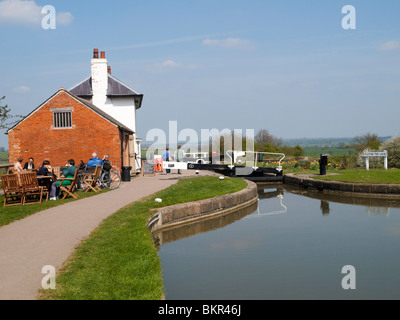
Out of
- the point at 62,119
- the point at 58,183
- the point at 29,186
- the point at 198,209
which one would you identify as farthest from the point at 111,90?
the point at 198,209

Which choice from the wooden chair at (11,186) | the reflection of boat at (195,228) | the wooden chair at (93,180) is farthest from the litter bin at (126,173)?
the wooden chair at (11,186)

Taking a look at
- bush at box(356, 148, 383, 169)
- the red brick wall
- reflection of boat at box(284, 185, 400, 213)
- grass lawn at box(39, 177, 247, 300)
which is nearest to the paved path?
grass lawn at box(39, 177, 247, 300)

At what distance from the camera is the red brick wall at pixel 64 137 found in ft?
73.6

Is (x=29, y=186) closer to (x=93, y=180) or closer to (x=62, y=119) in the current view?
(x=93, y=180)

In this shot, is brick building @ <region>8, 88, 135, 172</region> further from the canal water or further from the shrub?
the shrub

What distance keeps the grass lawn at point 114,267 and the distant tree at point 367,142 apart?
2920cm

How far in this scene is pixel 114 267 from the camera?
21.8ft

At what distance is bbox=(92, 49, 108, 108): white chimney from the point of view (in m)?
28.8

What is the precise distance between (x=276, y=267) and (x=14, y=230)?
17.7ft

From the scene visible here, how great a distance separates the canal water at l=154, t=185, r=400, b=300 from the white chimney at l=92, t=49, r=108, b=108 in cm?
1788

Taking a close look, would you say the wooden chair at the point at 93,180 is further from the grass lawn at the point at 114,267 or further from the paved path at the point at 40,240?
the grass lawn at the point at 114,267
